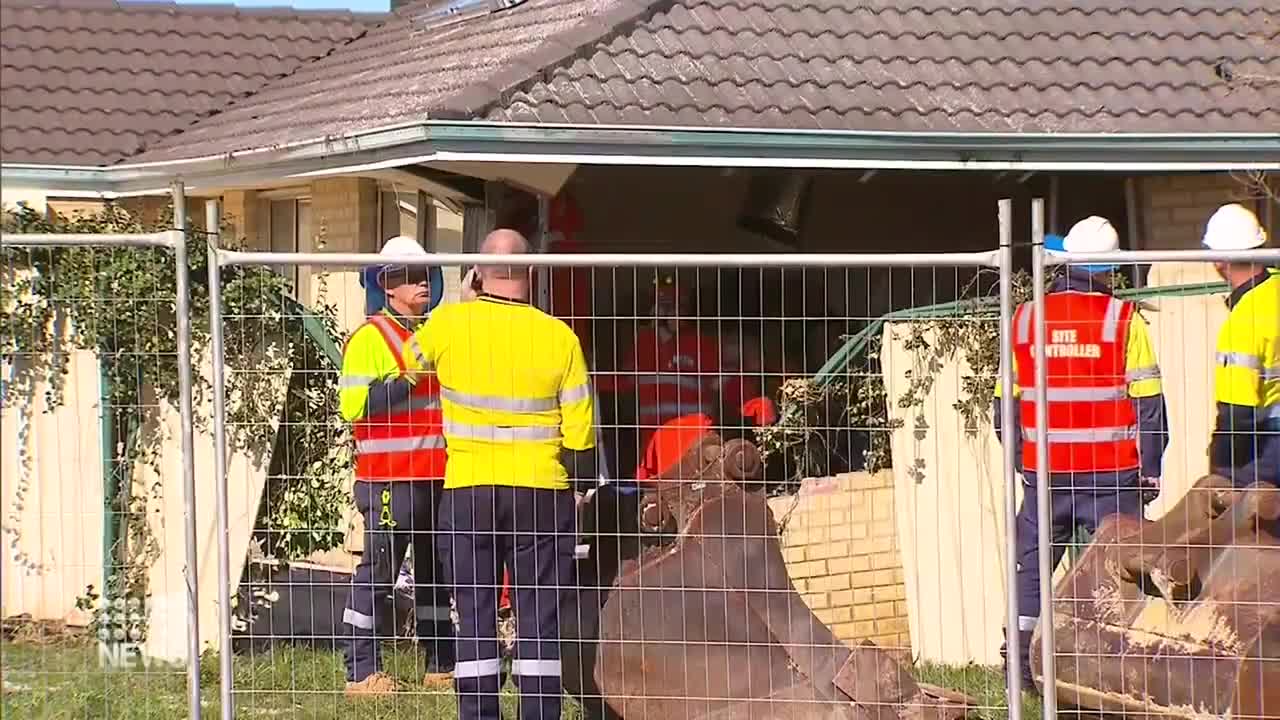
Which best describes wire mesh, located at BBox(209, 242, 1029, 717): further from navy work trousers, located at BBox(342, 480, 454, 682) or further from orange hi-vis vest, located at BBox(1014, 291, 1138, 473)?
orange hi-vis vest, located at BBox(1014, 291, 1138, 473)

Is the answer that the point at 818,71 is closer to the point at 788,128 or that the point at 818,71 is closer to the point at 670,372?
the point at 788,128

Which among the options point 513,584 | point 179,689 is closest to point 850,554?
point 513,584

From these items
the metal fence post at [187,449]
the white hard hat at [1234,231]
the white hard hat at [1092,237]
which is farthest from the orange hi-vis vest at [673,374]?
the white hard hat at [1234,231]

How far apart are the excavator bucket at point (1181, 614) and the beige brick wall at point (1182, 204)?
3.72 meters

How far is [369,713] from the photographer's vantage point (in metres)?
6.14

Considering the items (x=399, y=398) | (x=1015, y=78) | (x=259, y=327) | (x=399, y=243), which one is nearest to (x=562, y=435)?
(x=399, y=398)

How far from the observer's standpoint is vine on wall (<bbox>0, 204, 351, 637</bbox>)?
621cm

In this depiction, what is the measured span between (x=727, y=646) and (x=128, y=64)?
24.6ft

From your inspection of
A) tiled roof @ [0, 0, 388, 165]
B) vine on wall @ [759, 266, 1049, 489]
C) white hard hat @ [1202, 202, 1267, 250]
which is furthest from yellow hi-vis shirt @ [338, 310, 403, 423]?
tiled roof @ [0, 0, 388, 165]

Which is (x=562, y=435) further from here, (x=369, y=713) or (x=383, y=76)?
(x=383, y=76)

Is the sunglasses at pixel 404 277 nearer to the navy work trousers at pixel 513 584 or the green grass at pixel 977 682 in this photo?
the navy work trousers at pixel 513 584

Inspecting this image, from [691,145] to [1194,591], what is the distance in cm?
338

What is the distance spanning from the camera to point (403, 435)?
638 centimetres

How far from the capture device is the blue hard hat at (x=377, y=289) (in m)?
6.86
